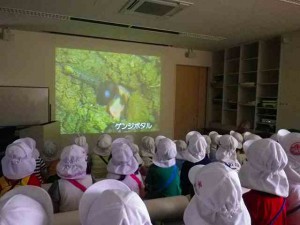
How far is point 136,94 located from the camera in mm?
5426

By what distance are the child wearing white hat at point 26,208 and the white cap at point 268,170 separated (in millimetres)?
998

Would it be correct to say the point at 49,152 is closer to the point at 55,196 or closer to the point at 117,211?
the point at 55,196

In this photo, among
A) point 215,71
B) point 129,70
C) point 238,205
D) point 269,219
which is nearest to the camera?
point 238,205

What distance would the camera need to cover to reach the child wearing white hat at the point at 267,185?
1.27 m

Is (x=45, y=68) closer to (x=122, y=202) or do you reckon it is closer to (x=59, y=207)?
(x=59, y=207)

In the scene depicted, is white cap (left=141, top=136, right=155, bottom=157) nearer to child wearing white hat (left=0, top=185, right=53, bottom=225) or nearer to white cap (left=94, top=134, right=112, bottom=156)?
white cap (left=94, top=134, right=112, bottom=156)

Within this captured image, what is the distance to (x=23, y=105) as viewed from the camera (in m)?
4.50

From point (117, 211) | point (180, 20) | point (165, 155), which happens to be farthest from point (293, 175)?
point (180, 20)

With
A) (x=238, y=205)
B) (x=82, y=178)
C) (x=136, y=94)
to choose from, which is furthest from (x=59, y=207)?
(x=136, y=94)

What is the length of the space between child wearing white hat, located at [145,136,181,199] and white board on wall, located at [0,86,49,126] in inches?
125

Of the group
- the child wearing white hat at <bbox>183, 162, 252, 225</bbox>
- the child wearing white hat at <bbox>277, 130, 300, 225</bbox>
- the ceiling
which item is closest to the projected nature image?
the ceiling

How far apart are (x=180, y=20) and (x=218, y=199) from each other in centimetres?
315

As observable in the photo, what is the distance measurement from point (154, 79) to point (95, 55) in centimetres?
136

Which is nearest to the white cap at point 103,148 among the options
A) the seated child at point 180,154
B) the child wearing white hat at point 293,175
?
the seated child at point 180,154
